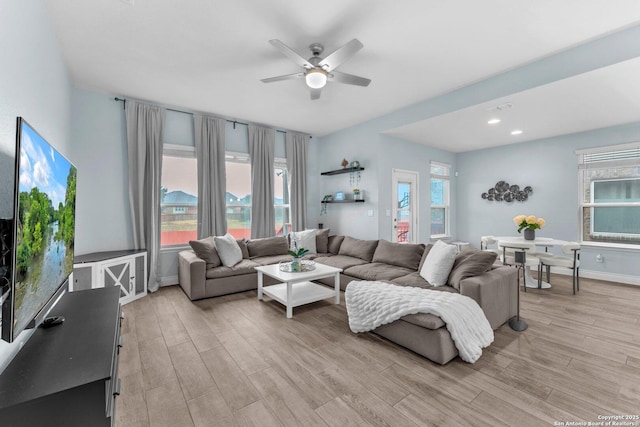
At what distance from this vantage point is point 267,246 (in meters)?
4.82

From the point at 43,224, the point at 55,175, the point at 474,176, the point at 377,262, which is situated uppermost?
the point at 474,176

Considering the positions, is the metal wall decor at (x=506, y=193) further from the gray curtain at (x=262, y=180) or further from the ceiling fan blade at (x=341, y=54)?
the ceiling fan blade at (x=341, y=54)

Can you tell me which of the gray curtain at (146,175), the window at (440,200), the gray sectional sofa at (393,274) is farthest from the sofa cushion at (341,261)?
the window at (440,200)

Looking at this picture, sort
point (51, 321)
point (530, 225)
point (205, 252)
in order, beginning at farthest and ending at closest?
point (530, 225)
point (205, 252)
point (51, 321)

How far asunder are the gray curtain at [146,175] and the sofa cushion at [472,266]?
4052 mm

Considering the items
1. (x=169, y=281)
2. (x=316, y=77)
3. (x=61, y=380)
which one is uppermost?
(x=316, y=77)

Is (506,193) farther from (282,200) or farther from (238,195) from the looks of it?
(238,195)

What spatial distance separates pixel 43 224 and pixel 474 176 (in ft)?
23.6

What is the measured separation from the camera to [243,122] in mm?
5094

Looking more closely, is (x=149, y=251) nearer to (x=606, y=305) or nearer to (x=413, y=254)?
(x=413, y=254)

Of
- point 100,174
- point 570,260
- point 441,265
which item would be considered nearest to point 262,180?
point 100,174

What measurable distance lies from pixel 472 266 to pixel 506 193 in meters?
4.11

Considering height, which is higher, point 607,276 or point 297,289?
point 297,289

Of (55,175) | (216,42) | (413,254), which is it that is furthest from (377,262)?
(55,175)
